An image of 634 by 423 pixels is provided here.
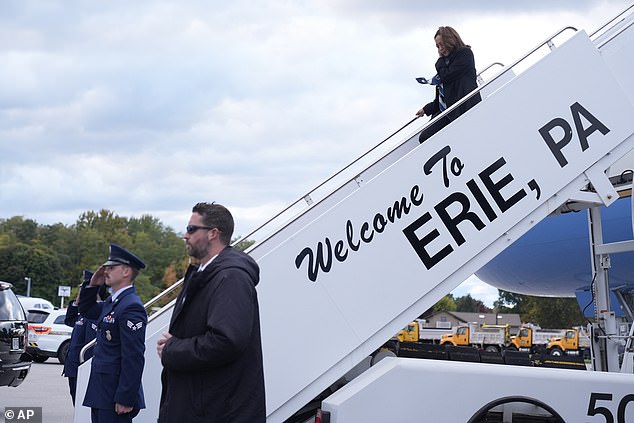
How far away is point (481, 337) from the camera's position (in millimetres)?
32844

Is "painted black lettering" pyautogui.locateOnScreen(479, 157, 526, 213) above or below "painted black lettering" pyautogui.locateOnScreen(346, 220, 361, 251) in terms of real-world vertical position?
above

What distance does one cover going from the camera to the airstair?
4105 millimetres

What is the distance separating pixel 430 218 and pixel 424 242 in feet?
0.49

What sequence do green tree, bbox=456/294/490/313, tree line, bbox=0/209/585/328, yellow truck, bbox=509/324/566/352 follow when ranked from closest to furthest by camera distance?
yellow truck, bbox=509/324/566/352, tree line, bbox=0/209/585/328, green tree, bbox=456/294/490/313

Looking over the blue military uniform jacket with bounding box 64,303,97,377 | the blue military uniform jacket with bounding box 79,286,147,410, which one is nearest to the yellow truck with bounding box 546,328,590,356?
the blue military uniform jacket with bounding box 64,303,97,377

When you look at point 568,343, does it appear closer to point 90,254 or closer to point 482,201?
point 482,201

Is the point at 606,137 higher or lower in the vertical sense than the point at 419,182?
higher

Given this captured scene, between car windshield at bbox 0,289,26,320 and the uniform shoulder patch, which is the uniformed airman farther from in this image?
car windshield at bbox 0,289,26,320

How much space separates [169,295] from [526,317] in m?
68.8

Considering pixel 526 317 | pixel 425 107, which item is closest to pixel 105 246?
pixel 526 317

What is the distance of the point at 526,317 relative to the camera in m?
69.9

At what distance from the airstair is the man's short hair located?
81 cm

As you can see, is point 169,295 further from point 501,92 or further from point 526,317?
point 526,317

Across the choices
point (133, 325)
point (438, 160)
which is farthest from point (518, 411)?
point (133, 325)
